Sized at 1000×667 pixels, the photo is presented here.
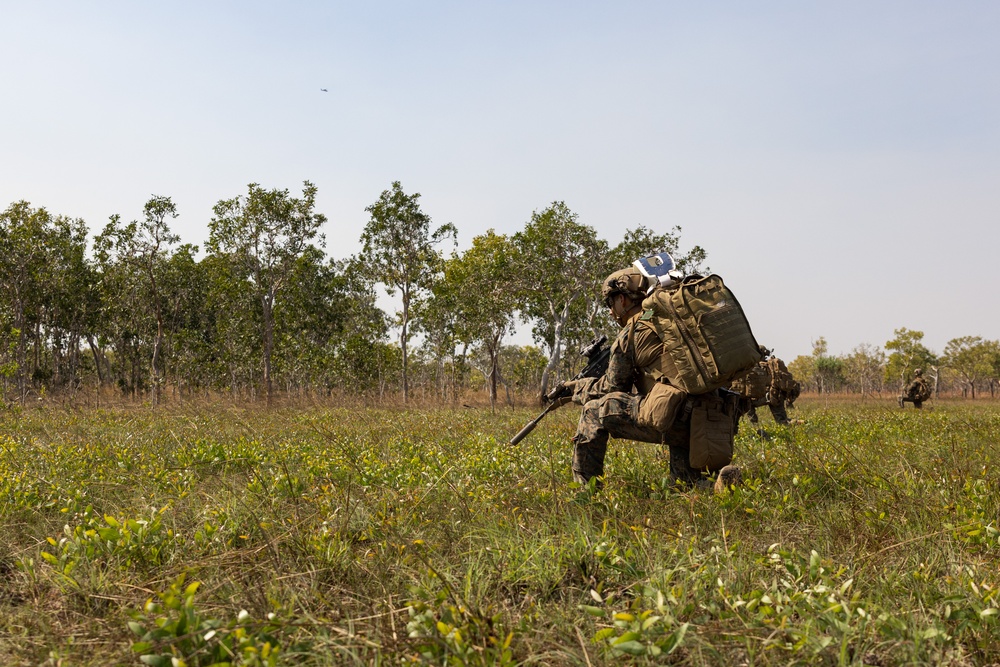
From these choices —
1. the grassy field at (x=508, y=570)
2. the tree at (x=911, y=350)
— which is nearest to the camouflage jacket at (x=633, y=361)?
the grassy field at (x=508, y=570)

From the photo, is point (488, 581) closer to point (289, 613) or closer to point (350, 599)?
point (350, 599)

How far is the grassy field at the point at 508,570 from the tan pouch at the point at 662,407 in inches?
22.7

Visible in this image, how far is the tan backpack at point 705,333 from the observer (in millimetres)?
4574

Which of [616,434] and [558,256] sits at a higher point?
[558,256]

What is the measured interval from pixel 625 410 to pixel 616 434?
0.27m

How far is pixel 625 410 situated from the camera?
5234 millimetres

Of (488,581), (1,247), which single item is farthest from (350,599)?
(1,247)

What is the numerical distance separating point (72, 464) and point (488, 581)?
567 centimetres

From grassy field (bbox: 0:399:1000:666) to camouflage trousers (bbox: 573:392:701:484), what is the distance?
32 cm

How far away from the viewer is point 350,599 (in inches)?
112

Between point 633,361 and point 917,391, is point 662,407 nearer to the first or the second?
point 633,361

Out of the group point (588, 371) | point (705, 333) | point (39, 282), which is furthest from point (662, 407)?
point (39, 282)

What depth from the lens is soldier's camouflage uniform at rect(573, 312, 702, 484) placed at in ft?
17.2

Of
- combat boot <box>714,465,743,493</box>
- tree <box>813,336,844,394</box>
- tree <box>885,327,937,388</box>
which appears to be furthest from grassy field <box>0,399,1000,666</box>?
tree <box>885,327,937,388</box>
